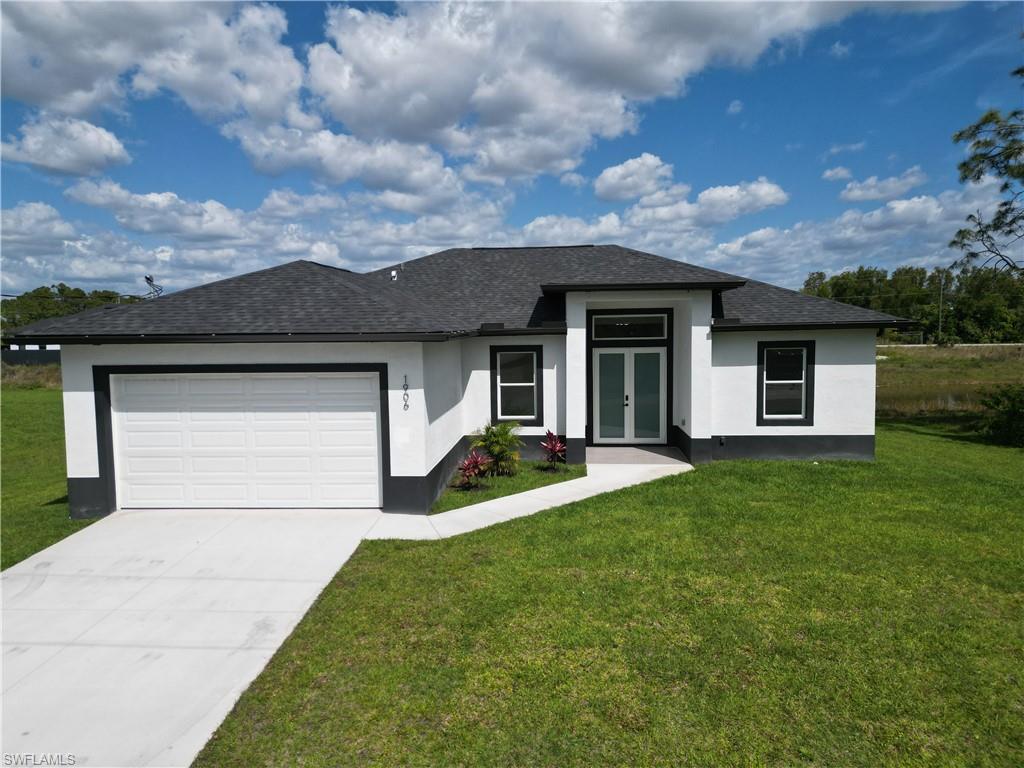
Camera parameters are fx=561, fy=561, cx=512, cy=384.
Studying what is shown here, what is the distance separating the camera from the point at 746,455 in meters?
12.9

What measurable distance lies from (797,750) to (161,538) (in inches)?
328

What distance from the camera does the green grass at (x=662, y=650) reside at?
12.8ft

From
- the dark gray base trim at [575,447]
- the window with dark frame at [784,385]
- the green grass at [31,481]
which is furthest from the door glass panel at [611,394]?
the green grass at [31,481]

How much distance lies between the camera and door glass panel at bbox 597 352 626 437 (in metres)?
14.2

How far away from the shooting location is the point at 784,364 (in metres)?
12.8

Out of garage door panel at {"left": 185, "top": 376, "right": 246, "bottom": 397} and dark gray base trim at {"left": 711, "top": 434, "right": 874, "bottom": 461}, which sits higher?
garage door panel at {"left": 185, "top": 376, "right": 246, "bottom": 397}

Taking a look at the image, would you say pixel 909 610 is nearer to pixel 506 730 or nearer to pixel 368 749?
pixel 506 730

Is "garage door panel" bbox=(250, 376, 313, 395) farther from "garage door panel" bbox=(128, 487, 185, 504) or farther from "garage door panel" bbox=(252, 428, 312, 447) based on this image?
"garage door panel" bbox=(128, 487, 185, 504)

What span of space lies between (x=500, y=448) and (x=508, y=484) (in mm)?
831

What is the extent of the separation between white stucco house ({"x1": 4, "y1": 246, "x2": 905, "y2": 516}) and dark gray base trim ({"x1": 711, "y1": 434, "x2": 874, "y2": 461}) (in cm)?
3

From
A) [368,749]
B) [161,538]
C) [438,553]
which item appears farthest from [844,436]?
[161,538]

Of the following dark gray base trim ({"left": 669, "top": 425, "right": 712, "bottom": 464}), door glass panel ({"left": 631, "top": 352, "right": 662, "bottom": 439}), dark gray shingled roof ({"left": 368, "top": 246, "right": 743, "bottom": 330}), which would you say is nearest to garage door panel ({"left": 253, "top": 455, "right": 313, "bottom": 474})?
dark gray shingled roof ({"left": 368, "top": 246, "right": 743, "bottom": 330})

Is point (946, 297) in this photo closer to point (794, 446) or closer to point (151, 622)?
point (794, 446)

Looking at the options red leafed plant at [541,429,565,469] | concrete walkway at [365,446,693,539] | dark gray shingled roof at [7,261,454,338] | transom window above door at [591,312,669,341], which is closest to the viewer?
concrete walkway at [365,446,693,539]
